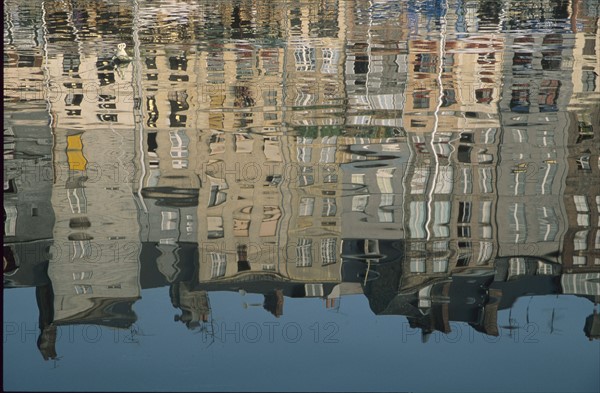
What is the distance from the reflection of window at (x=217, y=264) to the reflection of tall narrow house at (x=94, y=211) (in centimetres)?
53

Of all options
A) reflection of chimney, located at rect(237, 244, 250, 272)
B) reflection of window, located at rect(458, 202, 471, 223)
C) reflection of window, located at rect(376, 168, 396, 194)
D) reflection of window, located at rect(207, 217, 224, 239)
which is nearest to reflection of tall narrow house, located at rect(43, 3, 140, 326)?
reflection of window, located at rect(207, 217, 224, 239)

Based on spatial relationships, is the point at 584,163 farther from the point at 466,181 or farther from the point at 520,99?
the point at 520,99

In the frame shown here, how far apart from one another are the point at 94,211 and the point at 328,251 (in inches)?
86.3

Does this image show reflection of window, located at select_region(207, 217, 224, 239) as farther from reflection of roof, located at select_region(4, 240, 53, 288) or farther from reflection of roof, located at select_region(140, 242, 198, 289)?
reflection of roof, located at select_region(4, 240, 53, 288)

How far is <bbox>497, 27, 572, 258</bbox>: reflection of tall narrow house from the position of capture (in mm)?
7543

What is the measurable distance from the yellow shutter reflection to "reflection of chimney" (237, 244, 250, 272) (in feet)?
8.96

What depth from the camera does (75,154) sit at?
32.6 ft

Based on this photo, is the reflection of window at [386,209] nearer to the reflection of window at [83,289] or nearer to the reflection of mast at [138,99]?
the reflection of mast at [138,99]

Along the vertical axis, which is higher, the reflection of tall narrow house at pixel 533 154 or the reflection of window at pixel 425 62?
the reflection of window at pixel 425 62

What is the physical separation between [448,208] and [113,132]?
184 inches

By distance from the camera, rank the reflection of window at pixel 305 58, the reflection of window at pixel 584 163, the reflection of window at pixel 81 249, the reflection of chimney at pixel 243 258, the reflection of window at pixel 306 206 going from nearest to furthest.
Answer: the reflection of chimney at pixel 243 258, the reflection of window at pixel 81 249, the reflection of window at pixel 306 206, the reflection of window at pixel 584 163, the reflection of window at pixel 305 58

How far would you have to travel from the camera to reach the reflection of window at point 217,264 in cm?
671

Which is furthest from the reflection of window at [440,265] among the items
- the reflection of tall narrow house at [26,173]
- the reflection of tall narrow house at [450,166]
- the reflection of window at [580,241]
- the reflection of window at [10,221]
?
the reflection of window at [10,221]

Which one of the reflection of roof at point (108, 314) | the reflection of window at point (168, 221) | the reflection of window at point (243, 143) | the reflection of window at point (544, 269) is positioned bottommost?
the reflection of roof at point (108, 314)
